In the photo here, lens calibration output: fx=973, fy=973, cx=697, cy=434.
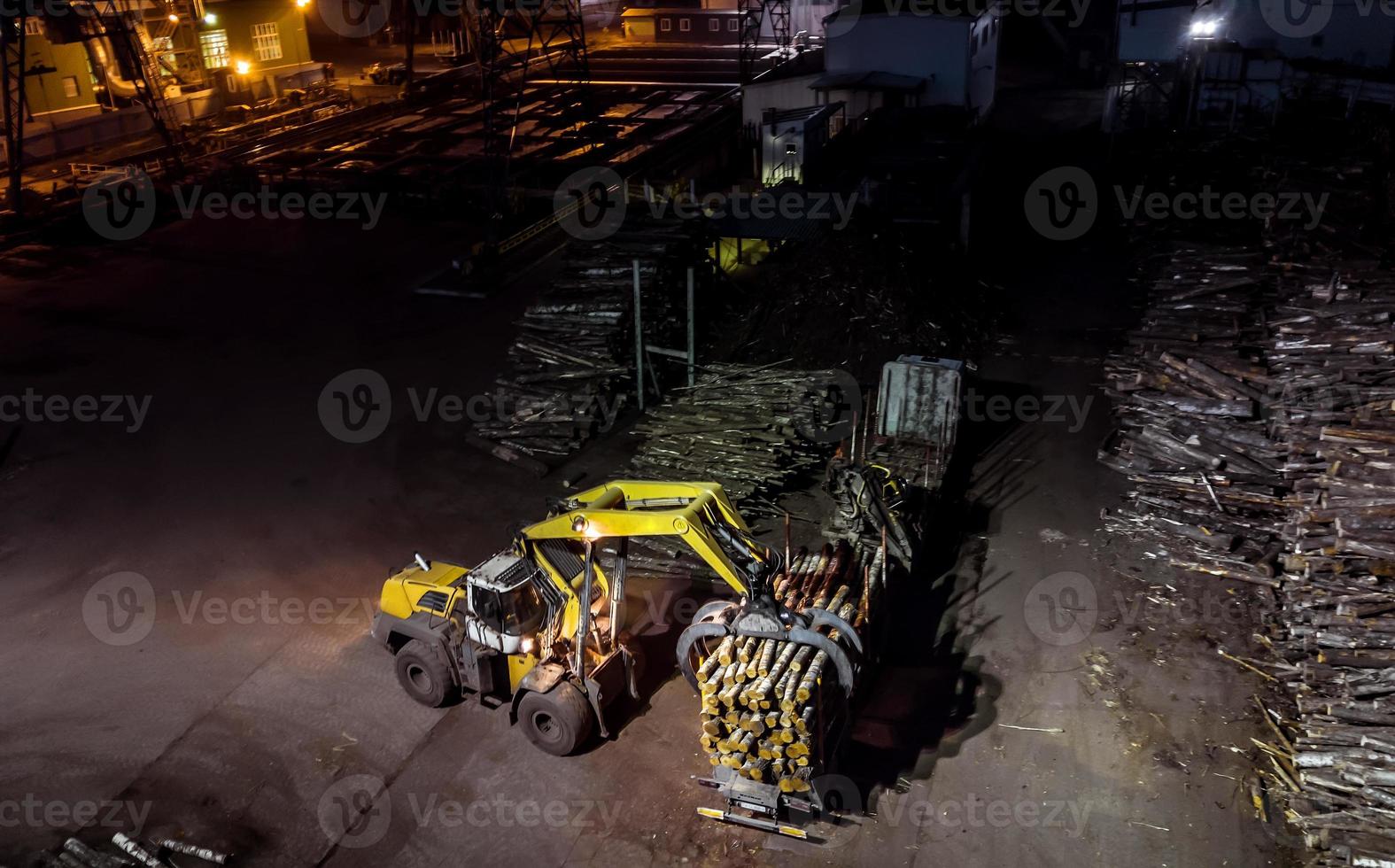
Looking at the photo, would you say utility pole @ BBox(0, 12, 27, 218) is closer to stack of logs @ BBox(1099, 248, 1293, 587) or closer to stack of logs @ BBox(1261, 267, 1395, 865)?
stack of logs @ BBox(1099, 248, 1293, 587)

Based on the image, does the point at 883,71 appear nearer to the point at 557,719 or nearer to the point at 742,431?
the point at 742,431

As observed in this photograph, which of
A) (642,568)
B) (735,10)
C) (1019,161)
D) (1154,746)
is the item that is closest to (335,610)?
(642,568)

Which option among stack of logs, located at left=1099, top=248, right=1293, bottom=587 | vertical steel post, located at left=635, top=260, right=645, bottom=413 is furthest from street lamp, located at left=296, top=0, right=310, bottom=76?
stack of logs, located at left=1099, top=248, right=1293, bottom=587

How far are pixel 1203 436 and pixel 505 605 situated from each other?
1248 centimetres

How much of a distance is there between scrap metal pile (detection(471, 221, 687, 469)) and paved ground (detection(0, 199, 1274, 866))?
921mm

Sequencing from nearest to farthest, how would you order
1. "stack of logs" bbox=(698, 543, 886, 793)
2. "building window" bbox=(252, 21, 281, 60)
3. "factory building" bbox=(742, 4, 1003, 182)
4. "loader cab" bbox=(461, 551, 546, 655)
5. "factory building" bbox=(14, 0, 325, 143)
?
"stack of logs" bbox=(698, 543, 886, 793) < "loader cab" bbox=(461, 551, 546, 655) < "factory building" bbox=(742, 4, 1003, 182) < "factory building" bbox=(14, 0, 325, 143) < "building window" bbox=(252, 21, 281, 60)

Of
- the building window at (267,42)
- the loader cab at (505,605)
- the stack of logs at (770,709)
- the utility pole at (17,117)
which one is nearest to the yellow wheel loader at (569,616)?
the loader cab at (505,605)

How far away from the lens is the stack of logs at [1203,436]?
1542cm

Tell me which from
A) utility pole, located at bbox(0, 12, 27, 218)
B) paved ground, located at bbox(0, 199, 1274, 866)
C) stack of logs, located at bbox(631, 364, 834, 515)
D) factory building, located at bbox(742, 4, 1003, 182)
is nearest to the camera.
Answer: paved ground, located at bbox(0, 199, 1274, 866)

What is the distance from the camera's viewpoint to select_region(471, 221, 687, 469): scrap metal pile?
19.7 meters

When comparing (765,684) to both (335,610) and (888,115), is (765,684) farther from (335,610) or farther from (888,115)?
(888,115)

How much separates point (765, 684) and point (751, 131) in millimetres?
32091

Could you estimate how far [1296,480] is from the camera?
14555 millimetres

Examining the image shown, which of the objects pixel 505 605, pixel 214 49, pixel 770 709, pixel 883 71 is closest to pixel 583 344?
pixel 505 605
